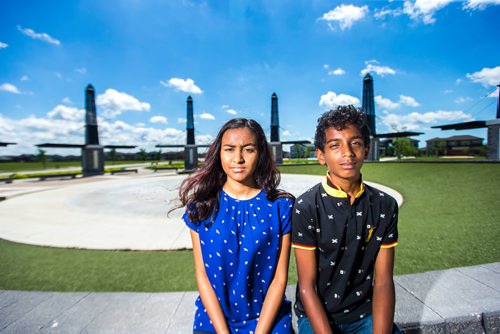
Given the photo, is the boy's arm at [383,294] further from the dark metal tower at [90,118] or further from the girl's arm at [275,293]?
the dark metal tower at [90,118]

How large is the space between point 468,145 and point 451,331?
94082 millimetres

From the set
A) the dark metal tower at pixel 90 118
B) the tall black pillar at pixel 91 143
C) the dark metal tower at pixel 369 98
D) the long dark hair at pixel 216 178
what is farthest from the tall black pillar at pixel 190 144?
the long dark hair at pixel 216 178

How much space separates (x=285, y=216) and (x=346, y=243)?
1.47 ft

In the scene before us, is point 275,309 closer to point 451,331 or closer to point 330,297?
point 330,297

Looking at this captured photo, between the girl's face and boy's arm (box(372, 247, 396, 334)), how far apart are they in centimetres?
109

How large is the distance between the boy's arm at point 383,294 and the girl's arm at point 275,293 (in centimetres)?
63

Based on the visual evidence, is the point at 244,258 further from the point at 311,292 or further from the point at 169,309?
the point at 169,309

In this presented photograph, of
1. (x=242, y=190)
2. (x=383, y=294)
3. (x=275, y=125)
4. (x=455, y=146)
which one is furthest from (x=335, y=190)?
(x=455, y=146)

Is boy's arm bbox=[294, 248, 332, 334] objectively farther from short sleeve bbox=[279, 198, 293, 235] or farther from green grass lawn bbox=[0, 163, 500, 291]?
green grass lawn bbox=[0, 163, 500, 291]

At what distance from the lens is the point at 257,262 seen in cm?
164

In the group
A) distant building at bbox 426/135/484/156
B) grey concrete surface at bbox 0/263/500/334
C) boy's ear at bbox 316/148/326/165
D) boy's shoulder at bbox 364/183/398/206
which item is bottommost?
grey concrete surface at bbox 0/263/500/334

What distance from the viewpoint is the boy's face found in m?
1.58

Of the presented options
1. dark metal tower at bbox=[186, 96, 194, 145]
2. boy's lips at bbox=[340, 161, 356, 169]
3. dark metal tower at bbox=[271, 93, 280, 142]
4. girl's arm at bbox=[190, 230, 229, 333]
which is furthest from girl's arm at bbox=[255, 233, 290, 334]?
dark metal tower at bbox=[186, 96, 194, 145]

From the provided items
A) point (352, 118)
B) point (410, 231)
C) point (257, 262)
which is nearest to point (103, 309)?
point (257, 262)
